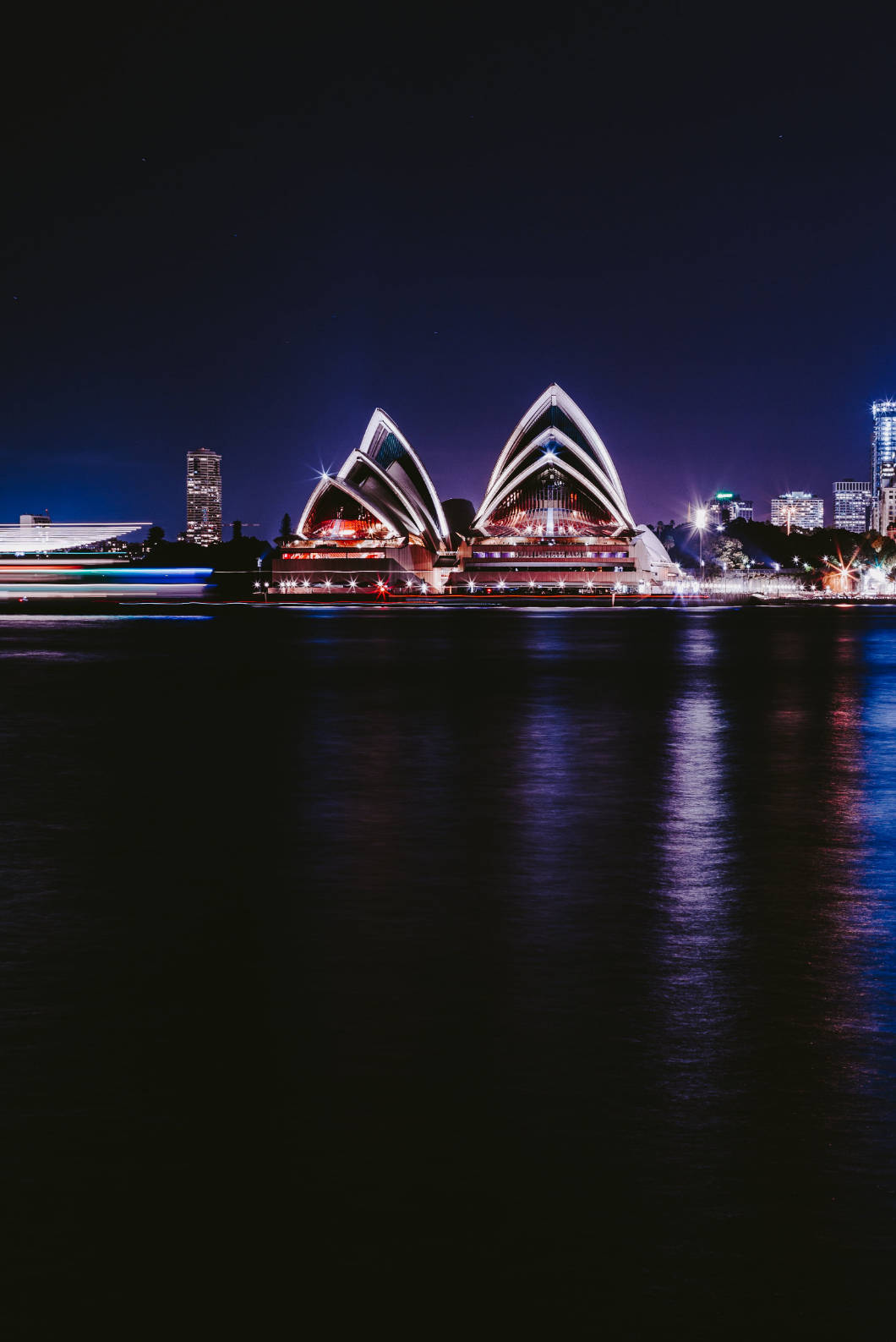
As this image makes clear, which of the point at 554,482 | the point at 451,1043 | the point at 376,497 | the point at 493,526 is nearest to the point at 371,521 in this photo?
the point at 376,497

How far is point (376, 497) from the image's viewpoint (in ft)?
353

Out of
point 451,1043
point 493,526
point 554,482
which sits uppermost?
point 554,482

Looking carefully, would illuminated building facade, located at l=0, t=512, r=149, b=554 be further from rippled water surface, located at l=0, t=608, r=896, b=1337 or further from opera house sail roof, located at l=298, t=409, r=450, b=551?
rippled water surface, located at l=0, t=608, r=896, b=1337

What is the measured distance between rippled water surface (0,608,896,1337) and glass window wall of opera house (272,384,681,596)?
92448 mm

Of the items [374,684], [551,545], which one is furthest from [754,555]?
[374,684]

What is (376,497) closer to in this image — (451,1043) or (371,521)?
(371,521)

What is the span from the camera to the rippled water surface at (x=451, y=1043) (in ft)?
11.0

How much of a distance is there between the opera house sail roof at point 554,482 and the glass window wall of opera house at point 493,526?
0.10 metres

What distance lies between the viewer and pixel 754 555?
600 ft

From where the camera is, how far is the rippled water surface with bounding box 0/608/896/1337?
3359mm

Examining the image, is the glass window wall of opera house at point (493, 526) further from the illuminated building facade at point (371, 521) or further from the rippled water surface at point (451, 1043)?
the rippled water surface at point (451, 1043)

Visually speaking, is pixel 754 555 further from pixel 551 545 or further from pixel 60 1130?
pixel 60 1130

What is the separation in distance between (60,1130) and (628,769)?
31.8ft

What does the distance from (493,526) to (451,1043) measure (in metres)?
114
